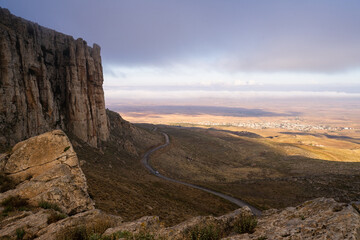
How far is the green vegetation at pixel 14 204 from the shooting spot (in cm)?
955

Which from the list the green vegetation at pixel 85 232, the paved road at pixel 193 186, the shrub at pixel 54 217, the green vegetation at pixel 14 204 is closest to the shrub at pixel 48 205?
the green vegetation at pixel 14 204

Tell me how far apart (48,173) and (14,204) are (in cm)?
283

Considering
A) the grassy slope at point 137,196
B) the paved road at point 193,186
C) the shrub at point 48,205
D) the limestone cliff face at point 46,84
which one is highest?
the limestone cliff face at point 46,84

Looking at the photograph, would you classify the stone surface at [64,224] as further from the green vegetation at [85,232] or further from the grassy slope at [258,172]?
the grassy slope at [258,172]

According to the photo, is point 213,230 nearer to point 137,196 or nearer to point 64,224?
point 64,224

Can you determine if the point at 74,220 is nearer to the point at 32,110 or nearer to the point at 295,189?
the point at 32,110

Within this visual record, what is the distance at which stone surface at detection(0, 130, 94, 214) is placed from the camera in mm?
10828

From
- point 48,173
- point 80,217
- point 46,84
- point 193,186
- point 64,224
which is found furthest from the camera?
point 193,186

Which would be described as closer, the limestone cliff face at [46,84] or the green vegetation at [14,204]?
the green vegetation at [14,204]

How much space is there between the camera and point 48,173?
1256 centimetres

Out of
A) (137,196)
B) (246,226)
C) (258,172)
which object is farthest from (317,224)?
(258,172)

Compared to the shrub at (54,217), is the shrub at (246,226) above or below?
above

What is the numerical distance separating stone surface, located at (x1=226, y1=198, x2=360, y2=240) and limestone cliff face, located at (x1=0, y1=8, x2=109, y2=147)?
3377 cm

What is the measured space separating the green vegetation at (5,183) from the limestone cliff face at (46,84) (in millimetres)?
18223
